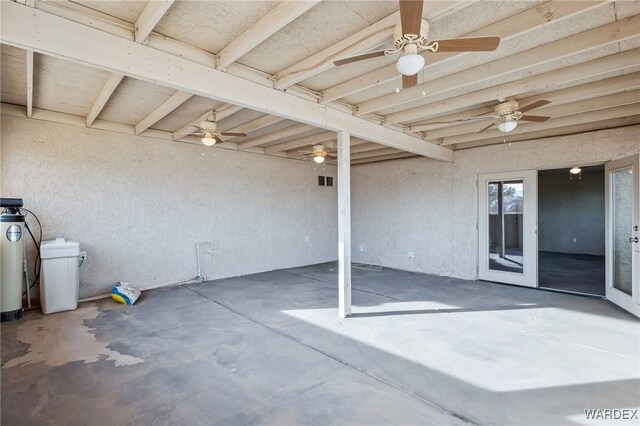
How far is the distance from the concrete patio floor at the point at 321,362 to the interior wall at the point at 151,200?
1059 mm

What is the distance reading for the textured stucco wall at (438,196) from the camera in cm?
517

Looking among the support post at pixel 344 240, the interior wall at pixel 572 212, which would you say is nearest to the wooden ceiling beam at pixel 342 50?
the support post at pixel 344 240

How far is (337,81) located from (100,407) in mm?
3594

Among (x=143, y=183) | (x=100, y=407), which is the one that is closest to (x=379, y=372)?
(x=100, y=407)

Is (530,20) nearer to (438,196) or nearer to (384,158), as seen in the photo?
(438,196)

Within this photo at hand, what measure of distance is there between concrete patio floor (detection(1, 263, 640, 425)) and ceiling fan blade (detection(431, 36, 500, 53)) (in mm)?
2491

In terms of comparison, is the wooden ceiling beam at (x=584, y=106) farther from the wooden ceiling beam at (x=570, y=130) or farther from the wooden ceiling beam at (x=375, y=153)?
the wooden ceiling beam at (x=375, y=153)

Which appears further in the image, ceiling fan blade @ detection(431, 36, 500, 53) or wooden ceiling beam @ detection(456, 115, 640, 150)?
wooden ceiling beam @ detection(456, 115, 640, 150)

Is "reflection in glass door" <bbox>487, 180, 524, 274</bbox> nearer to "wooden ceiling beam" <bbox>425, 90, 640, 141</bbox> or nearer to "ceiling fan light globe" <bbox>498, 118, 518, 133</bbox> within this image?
"wooden ceiling beam" <bbox>425, 90, 640, 141</bbox>

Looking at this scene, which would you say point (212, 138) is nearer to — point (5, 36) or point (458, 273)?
point (5, 36)

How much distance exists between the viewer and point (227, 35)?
2.61 meters

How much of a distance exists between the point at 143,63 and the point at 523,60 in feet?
10.9

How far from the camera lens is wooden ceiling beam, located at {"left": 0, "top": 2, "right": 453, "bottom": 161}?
6.75 ft

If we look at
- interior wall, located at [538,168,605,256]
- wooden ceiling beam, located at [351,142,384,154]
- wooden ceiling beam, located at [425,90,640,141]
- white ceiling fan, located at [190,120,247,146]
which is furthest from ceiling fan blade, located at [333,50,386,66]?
interior wall, located at [538,168,605,256]
